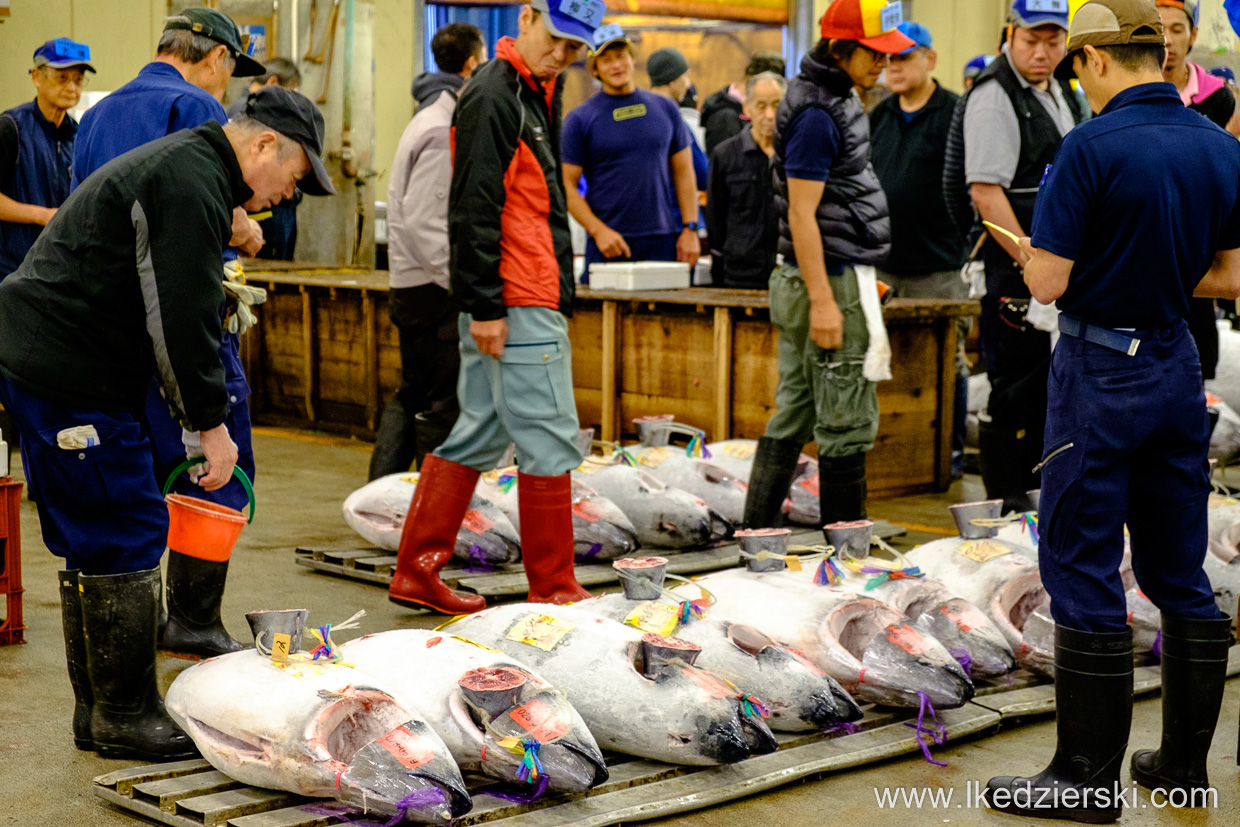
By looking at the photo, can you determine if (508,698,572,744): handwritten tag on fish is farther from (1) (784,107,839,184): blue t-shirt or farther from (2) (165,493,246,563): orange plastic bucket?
(1) (784,107,839,184): blue t-shirt

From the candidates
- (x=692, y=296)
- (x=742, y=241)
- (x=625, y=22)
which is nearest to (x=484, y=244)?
(x=692, y=296)

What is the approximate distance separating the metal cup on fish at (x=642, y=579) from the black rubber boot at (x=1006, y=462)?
2449 mm

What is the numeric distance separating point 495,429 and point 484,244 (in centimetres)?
64

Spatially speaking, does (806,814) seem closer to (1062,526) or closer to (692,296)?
(1062,526)

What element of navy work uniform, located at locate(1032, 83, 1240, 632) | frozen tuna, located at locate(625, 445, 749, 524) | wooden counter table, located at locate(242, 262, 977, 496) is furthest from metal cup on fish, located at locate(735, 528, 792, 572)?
wooden counter table, located at locate(242, 262, 977, 496)

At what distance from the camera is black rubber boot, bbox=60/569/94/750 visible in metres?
3.58

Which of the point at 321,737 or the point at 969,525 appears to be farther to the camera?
the point at 969,525

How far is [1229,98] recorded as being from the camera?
20.3 feet

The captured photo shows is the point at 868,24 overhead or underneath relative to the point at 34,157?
overhead

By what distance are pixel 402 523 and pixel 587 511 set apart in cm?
71

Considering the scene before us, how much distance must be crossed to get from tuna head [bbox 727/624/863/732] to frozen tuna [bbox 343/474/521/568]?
6.46 feet

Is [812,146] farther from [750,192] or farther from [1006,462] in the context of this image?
[750,192]

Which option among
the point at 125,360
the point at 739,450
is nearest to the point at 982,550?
the point at 739,450

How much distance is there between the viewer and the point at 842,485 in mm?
5617
